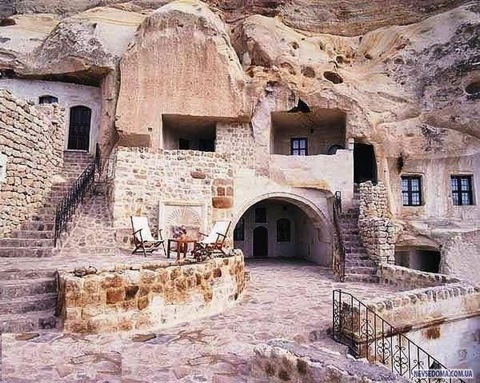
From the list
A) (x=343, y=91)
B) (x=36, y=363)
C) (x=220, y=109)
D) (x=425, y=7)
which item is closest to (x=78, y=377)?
(x=36, y=363)

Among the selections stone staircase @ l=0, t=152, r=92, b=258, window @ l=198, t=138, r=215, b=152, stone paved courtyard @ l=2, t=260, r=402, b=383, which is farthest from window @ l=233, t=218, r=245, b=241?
stone paved courtyard @ l=2, t=260, r=402, b=383

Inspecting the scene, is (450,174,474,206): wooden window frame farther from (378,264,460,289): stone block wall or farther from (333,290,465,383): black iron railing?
(333,290,465,383): black iron railing

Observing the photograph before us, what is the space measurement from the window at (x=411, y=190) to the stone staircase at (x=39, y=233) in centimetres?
1377

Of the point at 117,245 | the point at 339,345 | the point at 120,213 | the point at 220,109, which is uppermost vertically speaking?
the point at 220,109

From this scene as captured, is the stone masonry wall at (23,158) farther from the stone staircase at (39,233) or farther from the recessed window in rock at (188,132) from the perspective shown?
the recessed window in rock at (188,132)

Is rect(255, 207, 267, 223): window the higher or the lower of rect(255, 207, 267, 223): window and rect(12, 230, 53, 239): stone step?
the higher

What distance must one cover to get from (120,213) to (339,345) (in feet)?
25.4

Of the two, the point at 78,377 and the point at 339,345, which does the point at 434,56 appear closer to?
the point at 339,345

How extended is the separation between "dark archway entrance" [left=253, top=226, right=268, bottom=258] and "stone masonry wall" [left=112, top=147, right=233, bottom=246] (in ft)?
19.1

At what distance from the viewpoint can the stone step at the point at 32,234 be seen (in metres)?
8.35

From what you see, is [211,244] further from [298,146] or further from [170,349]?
[298,146]

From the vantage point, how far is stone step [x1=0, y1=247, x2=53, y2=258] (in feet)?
24.7

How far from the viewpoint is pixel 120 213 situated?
11.0m

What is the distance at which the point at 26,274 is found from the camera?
5.70 m
